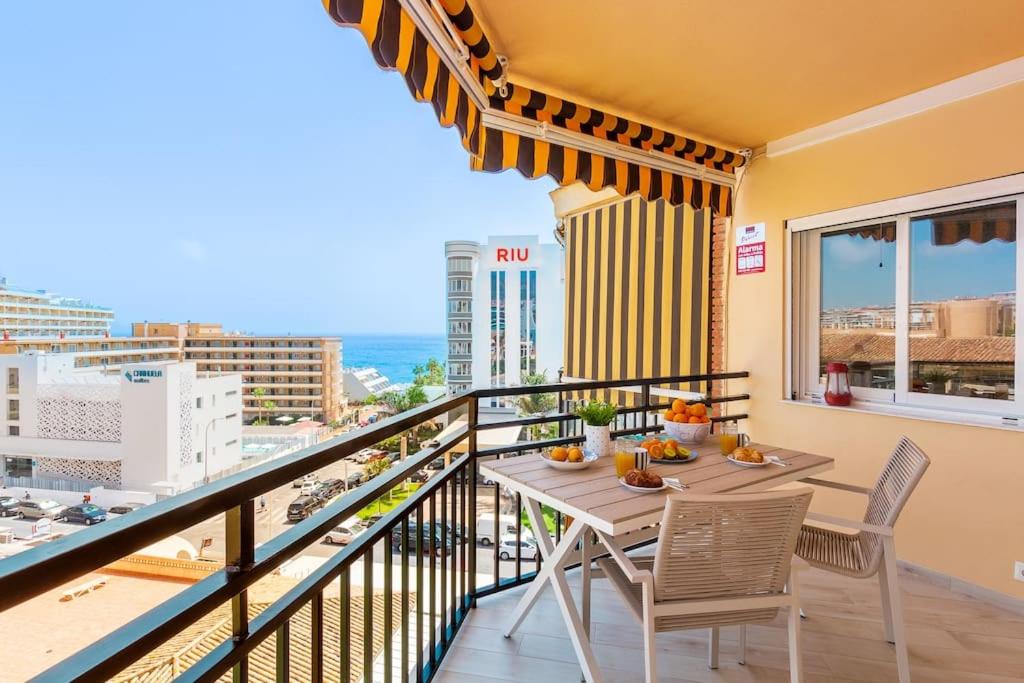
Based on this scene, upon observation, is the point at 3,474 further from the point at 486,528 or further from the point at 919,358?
the point at 919,358

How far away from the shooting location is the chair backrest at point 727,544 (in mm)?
1457

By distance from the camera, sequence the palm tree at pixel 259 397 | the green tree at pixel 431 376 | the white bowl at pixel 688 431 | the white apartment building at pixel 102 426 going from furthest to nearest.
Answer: the green tree at pixel 431 376 < the palm tree at pixel 259 397 < the white apartment building at pixel 102 426 < the white bowl at pixel 688 431

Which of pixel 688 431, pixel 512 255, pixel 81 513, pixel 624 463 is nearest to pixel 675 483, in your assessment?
pixel 624 463

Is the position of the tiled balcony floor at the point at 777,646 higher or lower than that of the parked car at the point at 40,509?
higher

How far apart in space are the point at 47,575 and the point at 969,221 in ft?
13.5

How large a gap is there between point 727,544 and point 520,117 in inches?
89.6

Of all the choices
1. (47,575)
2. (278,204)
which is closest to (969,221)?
(47,575)

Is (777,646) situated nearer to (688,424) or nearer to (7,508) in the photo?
(688,424)

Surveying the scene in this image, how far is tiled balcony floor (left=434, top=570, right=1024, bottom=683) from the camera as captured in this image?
1988mm

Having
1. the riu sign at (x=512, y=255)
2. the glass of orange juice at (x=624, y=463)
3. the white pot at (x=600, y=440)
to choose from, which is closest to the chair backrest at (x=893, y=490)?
the glass of orange juice at (x=624, y=463)

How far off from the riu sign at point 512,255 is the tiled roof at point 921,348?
2756cm

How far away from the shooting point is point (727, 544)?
152cm

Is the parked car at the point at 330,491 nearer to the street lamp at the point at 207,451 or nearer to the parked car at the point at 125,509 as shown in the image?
the parked car at the point at 125,509

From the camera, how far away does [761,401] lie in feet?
12.5
